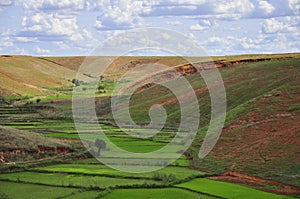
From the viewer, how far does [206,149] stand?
171 feet

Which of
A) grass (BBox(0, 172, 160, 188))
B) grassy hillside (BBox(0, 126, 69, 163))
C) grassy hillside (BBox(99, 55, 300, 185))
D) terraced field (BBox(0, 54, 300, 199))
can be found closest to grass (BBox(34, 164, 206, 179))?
terraced field (BBox(0, 54, 300, 199))

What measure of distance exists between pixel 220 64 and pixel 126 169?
60758 millimetres

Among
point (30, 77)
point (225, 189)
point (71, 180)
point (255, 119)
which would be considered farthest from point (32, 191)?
point (30, 77)

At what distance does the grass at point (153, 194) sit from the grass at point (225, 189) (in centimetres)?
99

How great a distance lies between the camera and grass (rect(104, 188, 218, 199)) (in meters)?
35.9

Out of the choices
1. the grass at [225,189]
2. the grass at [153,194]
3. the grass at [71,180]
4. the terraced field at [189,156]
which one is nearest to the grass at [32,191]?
the terraced field at [189,156]

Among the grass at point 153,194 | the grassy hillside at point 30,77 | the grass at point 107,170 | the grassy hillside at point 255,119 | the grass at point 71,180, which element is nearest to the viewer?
the grass at point 153,194

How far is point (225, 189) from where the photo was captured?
38125 millimetres

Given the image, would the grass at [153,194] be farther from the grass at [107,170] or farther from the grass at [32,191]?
the grass at [107,170]

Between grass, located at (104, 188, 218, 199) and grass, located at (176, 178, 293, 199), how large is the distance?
0.99 metres

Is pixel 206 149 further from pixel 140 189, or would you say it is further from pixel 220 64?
pixel 220 64

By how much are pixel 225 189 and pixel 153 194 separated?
4.61 metres

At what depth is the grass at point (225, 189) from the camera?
119 feet

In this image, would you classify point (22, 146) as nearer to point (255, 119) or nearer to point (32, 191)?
point (32, 191)
